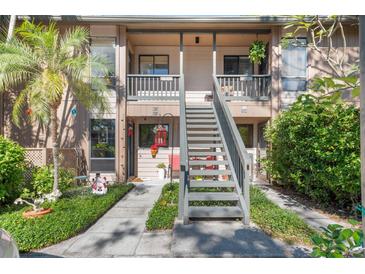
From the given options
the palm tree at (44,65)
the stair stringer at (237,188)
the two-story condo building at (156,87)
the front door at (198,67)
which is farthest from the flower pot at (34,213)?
the front door at (198,67)

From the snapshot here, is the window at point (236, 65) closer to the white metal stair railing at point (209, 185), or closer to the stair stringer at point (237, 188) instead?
the white metal stair railing at point (209, 185)

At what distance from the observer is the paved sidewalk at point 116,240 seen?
349 centimetres

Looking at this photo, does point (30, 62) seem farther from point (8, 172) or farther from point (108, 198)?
point (108, 198)

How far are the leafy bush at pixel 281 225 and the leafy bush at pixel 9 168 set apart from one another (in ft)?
17.4

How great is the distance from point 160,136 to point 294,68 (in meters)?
5.77

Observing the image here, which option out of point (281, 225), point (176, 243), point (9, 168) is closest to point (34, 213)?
point (9, 168)

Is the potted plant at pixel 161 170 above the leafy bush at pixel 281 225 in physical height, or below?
above

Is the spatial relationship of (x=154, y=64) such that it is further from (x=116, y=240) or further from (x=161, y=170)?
(x=116, y=240)

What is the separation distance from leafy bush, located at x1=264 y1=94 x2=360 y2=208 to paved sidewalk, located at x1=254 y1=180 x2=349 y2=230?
1.53 feet

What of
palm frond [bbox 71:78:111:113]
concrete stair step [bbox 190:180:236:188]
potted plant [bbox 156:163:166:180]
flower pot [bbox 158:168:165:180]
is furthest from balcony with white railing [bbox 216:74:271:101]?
concrete stair step [bbox 190:180:236:188]

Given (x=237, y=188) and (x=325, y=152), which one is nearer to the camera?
(x=237, y=188)

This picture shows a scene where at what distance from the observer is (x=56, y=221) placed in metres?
4.21

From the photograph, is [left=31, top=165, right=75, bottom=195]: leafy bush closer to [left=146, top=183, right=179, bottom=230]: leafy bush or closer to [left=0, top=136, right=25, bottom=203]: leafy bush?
[left=0, top=136, right=25, bottom=203]: leafy bush

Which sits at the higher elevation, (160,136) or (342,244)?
(160,136)
